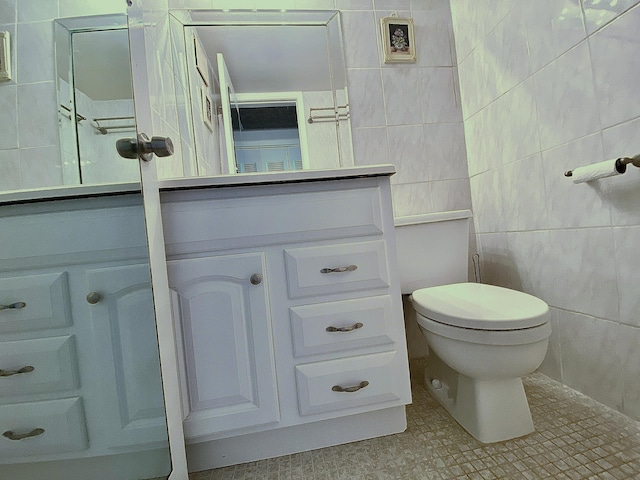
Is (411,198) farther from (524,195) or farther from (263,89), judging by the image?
(263,89)

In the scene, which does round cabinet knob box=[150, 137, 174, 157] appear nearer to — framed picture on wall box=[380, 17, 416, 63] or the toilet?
the toilet

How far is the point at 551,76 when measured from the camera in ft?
3.79

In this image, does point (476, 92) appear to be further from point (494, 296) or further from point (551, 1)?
point (494, 296)

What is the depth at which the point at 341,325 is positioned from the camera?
97cm

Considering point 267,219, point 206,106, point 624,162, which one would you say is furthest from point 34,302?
point 624,162

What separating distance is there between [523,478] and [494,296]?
499 mm

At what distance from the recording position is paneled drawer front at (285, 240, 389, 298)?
3.13ft

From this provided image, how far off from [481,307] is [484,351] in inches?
5.3

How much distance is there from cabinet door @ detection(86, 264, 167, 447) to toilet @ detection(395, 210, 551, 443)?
802 mm

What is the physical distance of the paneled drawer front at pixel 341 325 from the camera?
3.11 ft

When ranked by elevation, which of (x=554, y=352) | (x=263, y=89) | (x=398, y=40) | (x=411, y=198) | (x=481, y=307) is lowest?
(x=554, y=352)

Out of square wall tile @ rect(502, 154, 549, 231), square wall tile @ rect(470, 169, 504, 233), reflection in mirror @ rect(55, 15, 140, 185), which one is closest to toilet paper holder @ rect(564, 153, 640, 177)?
square wall tile @ rect(502, 154, 549, 231)

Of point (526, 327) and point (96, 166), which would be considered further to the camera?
point (526, 327)

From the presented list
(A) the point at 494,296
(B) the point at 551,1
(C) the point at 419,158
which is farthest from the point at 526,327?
(B) the point at 551,1
